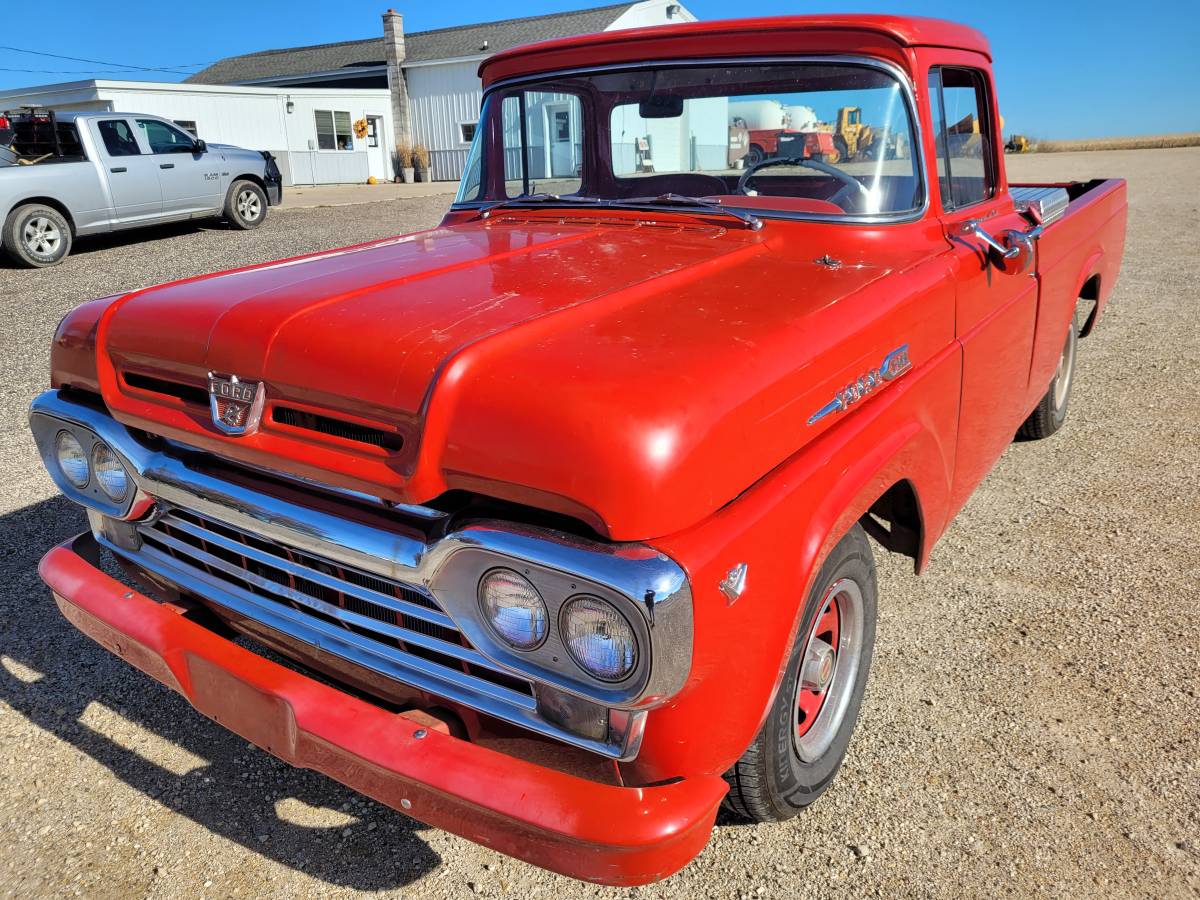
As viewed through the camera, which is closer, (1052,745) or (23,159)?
(1052,745)

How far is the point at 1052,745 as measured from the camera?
8.32ft

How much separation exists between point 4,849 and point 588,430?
6.41 ft

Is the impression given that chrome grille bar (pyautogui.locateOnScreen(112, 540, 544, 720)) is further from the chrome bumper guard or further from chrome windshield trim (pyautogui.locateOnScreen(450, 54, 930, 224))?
chrome windshield trim (pyautogui.locateOnScreen(450, 54, 930, 224))

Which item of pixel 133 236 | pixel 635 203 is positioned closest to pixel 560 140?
pixel 635 203

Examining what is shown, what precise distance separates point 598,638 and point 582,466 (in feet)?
1.00

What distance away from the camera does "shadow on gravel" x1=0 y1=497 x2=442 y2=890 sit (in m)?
2.25

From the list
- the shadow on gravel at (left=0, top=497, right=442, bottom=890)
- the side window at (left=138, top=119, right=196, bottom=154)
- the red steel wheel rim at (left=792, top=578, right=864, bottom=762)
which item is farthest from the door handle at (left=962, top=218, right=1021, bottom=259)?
the side window at (left=138, top=119, right=196, bottom=154)

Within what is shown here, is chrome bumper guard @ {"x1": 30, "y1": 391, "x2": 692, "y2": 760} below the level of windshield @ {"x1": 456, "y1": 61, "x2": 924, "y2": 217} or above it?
below

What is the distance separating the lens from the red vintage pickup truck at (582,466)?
157cm

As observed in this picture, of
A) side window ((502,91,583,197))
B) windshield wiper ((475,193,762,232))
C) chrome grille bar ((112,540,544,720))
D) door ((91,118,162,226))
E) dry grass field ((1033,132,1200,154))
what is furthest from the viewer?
dry grass field ((1033,132,1200,154))

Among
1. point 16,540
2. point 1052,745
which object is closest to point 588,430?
point 1052,745

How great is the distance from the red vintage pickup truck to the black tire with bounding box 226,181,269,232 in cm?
1069

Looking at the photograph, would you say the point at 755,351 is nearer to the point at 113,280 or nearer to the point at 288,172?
the point at 113,280

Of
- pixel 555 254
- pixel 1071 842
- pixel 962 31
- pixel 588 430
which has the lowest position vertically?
pixel 1071 842
